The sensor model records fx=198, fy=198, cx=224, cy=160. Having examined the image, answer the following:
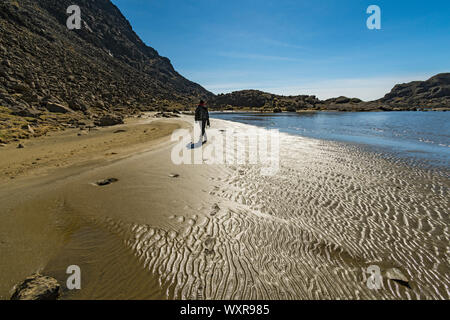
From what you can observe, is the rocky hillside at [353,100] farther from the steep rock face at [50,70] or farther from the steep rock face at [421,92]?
the steep rock face at [50,70]

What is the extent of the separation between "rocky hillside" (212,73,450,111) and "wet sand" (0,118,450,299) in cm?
9724

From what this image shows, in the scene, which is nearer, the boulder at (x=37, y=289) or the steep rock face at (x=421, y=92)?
the boulder at (x=37, y=289)

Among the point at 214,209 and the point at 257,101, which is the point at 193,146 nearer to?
the point at 214,209

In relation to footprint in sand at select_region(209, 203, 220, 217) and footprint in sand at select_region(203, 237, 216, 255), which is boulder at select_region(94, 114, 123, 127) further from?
footprint in sand at select_region(203, 237, 216, 255)

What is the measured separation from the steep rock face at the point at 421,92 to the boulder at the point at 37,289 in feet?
610

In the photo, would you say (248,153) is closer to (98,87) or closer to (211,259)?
(211,259)

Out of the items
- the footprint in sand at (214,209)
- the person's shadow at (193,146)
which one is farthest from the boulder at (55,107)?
the footprint in sand at (214,209)

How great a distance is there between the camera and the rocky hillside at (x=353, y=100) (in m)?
112

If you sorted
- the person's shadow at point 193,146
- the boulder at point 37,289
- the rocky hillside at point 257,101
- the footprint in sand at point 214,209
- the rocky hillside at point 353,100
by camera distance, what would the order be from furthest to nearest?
the rocky hillside at point 257,101, the rocky hillside at point 353,100, the person's shadow at point 193,146, the footprint in sand at point 214,209, the boulder at point 37,289

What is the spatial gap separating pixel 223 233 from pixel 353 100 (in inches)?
6235

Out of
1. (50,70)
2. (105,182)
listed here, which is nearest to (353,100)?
(50,70)

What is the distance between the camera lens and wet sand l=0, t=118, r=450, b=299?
343 cm

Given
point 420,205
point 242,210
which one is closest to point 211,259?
point 242,210

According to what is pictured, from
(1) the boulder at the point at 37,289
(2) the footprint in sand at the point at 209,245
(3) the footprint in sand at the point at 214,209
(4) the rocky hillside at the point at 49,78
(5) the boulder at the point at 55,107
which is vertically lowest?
(2) the footprint in sand at the point at 209,245
